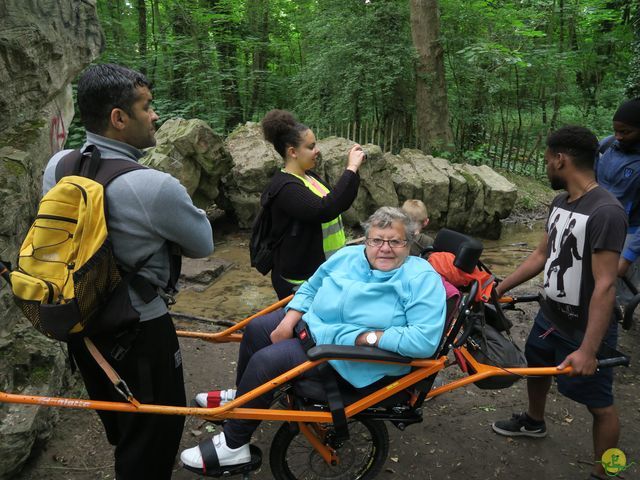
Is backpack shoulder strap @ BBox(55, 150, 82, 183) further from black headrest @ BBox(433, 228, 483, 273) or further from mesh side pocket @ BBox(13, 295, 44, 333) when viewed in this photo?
black headrest @ BBox(433, 228, 483, 273)

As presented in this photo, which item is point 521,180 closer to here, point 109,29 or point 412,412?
point 412,412

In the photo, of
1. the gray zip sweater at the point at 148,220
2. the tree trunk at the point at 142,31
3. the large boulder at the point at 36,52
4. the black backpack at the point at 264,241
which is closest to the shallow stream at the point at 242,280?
the black backpack at the point at 264,241

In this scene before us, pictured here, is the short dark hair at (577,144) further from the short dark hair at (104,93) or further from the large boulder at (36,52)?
the large boulder at (36,52)

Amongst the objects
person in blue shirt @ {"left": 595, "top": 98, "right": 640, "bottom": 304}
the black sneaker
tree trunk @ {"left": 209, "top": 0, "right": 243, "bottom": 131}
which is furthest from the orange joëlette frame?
tree trunk @ {"left": 209, "top": 0, "right": 243, "bottom": 131}

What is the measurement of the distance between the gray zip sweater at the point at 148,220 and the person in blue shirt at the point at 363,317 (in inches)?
28.7

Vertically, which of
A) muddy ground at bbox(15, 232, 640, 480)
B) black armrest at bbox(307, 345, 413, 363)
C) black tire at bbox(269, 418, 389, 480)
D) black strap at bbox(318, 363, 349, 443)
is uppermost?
black armrest at bbox(307, 345, 413, 363)

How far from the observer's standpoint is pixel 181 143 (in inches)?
284

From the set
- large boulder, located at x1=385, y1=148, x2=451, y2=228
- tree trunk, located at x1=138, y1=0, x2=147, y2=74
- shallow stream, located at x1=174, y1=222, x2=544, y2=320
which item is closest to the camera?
shallow stream, located at x1=174, y1=222, x2=544, y2=320

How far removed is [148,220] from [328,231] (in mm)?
1512

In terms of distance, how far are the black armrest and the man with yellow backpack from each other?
24.2 inches

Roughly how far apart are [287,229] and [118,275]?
4.69 feet

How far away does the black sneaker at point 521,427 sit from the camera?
125 inches

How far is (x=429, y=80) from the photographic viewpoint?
37.0 feet

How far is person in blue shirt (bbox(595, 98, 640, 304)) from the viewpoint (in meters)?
3.43
